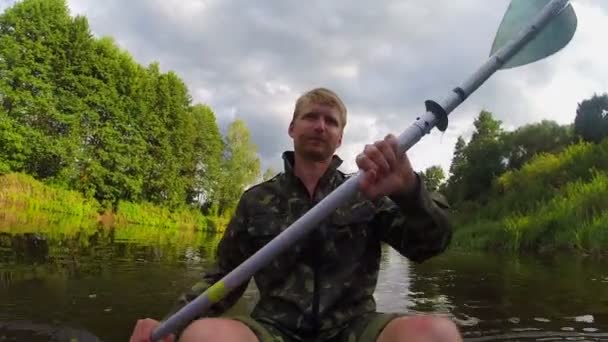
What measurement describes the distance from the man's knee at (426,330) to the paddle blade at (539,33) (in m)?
0.92

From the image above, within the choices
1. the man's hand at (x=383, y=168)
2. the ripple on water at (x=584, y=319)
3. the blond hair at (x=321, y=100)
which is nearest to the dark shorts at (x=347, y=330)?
the man's hand at (x=383, y=168)

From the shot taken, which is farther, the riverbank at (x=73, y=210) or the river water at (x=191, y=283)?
the riverbank at (x=73, y=210)

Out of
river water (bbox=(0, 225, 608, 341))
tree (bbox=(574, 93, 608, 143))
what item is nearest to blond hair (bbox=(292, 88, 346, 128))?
river water (bbox=(0, 225, 608, 341))

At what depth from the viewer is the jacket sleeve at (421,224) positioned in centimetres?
182

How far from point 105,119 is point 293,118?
29.3m

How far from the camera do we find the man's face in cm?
221

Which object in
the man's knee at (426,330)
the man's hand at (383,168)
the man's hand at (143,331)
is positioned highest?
the man's hand at (383,168)

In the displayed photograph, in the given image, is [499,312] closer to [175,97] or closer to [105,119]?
[105,119]

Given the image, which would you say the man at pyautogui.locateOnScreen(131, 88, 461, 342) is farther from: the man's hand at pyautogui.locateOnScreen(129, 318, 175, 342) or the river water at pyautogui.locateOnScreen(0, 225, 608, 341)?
the river water at pyautogui.locateOnScreen(0, 225, 608, 341)

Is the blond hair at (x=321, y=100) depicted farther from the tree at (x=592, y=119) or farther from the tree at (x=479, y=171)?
the tree at (x=479, y=171)

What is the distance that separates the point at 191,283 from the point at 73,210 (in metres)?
20.5

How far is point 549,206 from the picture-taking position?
1315 cm

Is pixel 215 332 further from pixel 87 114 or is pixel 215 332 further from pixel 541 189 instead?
pixel 87 114

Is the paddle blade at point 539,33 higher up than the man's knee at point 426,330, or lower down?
higher up
